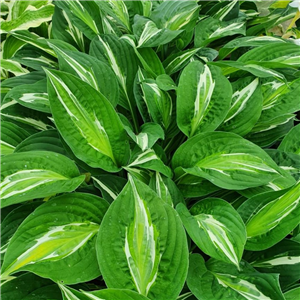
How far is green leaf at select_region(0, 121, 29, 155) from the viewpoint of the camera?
0.90m

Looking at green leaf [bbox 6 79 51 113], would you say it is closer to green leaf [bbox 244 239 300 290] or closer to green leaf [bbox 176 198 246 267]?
green leaf [bbox 176 198 246 267]

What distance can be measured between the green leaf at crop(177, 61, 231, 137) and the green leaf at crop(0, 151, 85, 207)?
1.12ft

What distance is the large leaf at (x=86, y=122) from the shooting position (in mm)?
724

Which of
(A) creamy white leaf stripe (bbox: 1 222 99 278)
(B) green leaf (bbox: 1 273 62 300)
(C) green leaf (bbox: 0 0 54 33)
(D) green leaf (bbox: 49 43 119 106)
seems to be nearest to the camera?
(A) creamy white leaf stripe (bbox: 1 222 99 278)

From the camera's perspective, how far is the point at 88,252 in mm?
674

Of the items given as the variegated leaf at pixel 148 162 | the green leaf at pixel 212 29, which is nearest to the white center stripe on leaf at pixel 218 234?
the variegated leaf at pixel 148 162

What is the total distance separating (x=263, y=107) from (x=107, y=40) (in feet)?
1.78

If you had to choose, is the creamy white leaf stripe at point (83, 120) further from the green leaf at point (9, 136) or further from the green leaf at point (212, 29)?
the green leaf at point (212, 29)

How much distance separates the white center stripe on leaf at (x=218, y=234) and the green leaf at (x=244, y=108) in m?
0.30

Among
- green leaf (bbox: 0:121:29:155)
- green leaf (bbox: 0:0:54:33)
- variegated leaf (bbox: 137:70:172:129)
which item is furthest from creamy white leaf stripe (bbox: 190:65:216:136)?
green leaf (bbox: 0:0:54:33)

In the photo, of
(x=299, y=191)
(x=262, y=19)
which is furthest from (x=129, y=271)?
(x=262, y=19)

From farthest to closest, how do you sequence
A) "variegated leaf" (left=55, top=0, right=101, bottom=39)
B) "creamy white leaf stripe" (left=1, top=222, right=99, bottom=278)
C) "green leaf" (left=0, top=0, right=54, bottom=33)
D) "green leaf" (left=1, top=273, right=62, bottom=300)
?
"green leaf" (left=0, top=0, right=54, bottom=33)
"variegated leaf" (left=55, top=0, right=101, bottom=39)
"green leaf" (left=1, top=273, right=62, bottom=300)
"creamy white leaf stripe" (left=1, top=222, right=99, bottom=278)

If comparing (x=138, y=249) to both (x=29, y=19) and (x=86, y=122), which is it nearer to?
(x=86, y=122)

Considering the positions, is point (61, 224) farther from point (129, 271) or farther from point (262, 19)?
point (262, 19)
